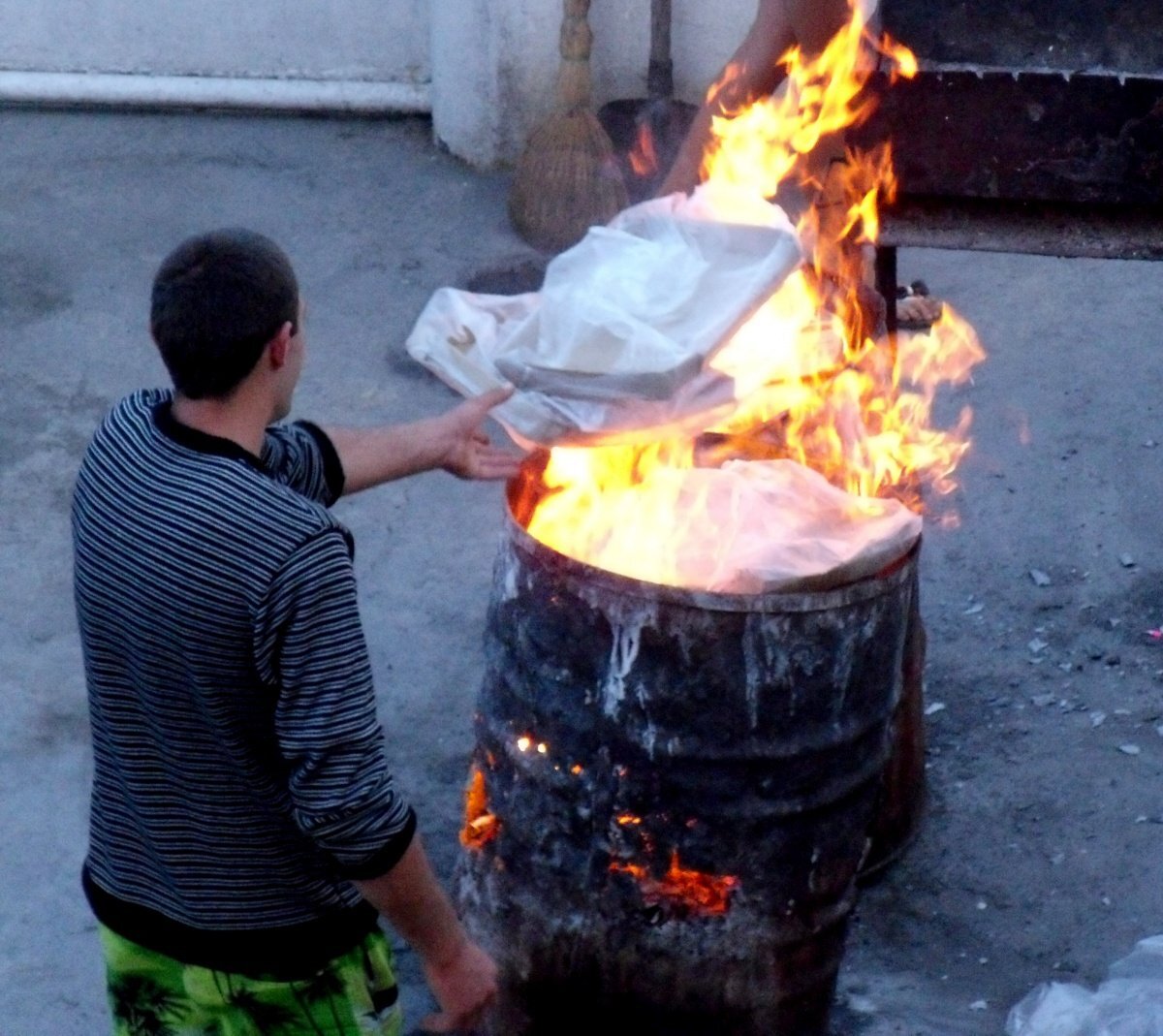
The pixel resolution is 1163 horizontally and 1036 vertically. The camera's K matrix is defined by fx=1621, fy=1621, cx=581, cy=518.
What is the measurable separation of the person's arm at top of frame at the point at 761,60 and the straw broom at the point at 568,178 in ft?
8.73

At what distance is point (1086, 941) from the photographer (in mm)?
3553

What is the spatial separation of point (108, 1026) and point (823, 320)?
2.01 metres

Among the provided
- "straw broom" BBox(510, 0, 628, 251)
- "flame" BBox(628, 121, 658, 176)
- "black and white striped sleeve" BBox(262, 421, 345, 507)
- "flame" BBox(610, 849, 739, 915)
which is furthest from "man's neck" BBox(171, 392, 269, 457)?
"flame" BBox(628, 121, 658, 176)

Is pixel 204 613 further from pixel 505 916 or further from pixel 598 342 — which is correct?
pixel 505 916

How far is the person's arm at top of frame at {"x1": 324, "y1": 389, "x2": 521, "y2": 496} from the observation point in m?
2.64

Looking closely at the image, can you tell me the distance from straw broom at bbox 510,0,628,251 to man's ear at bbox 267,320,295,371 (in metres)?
4.48

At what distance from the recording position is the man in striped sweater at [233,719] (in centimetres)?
206

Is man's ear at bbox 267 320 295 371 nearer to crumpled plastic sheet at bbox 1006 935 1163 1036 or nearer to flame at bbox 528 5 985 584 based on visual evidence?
flame at bbox 528 5 985 584

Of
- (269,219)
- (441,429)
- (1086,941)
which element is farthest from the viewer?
(269,219)

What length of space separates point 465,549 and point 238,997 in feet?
8.63

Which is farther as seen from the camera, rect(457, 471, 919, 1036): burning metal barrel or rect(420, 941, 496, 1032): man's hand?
rect(457, 471, 919, 1036): burning metal barrel

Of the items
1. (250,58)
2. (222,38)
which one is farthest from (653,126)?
(222,38)

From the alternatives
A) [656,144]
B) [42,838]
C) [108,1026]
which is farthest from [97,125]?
[108,1026]

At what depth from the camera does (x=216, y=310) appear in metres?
2.05
